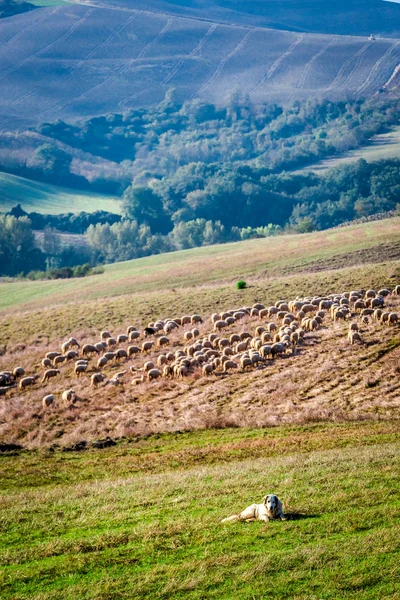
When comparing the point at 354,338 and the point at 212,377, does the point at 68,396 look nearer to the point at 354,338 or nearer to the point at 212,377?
the point at 212,377

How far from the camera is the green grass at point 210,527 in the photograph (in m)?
11.5

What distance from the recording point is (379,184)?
6019 inches

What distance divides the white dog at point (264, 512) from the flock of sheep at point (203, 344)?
696 inches

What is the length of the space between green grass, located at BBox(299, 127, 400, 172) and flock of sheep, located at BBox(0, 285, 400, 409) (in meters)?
134

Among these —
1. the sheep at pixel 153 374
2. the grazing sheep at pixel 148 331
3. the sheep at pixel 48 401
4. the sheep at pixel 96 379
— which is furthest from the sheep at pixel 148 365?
the grazing sheep at pixel 148 331

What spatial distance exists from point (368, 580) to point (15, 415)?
21310mm

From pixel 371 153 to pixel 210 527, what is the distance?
176m

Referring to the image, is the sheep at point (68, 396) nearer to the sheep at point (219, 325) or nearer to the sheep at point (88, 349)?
the sheep at point (88, 349)

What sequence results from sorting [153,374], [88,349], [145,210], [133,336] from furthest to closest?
[145,210] < [133,336] < [88,349] < [153,374]

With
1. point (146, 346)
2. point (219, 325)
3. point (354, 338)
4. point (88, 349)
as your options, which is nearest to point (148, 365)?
point (146, 346)

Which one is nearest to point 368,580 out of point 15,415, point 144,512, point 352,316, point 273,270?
point 144,512

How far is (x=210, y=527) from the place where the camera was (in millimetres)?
13883

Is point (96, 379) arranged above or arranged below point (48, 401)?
above

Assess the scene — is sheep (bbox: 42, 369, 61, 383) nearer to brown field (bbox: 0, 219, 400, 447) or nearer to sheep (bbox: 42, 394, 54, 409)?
brown field (bbox: 0, 219, 400, 447)
